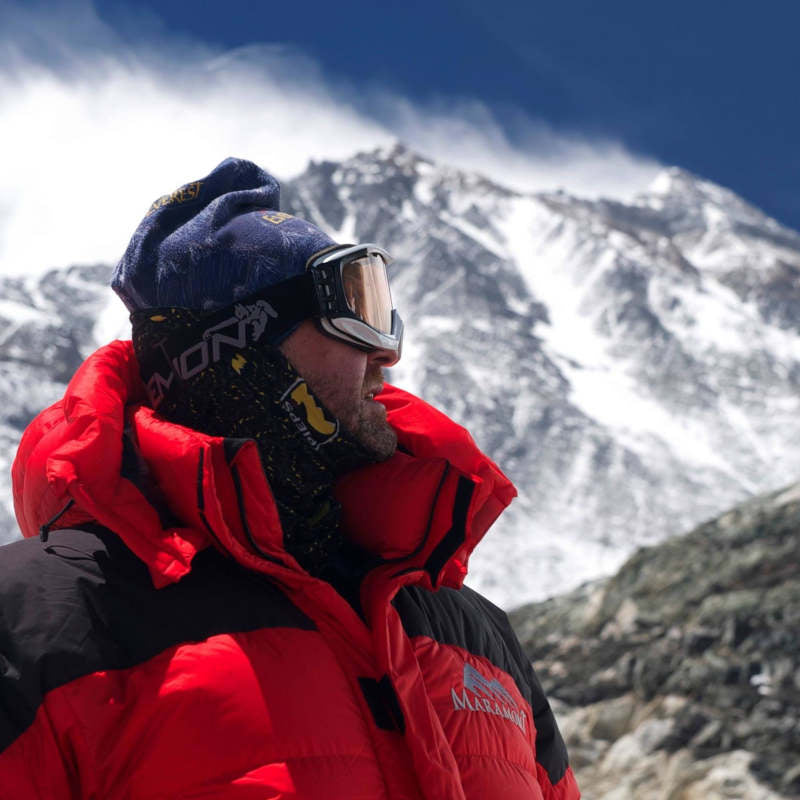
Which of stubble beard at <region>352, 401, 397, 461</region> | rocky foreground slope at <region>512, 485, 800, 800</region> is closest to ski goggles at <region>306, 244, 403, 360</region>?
stubble beard at <region>352, 401, 397, 461</region>

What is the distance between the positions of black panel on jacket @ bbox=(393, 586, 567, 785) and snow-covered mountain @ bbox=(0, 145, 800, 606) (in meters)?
77.3

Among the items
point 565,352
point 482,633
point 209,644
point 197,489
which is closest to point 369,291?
point 197,489

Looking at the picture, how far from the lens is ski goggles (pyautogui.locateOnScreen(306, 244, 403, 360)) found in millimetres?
2607

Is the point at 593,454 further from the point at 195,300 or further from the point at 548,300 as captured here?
the point at 195,300

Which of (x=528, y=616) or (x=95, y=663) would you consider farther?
(x=528, y=616)

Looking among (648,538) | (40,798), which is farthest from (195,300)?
(648,538)

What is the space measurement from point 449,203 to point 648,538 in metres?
110

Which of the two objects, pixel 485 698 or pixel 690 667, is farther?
pixel 690 667

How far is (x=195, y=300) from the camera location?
2.55 m

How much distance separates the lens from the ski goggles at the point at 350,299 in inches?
103

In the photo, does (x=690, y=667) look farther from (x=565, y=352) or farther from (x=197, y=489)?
(x=565, y=352)

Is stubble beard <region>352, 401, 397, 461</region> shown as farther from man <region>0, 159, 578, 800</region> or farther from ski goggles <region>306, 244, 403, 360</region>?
ski goggles <region>306, 244, 403, 360</region>

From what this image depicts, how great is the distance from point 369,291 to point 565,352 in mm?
142230

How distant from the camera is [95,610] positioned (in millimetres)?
2057
